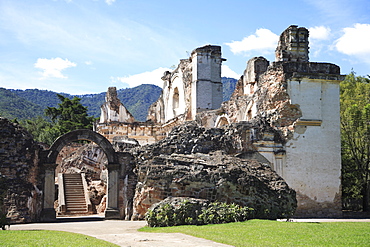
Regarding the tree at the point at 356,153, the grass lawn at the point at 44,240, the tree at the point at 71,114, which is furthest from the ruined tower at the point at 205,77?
the grass lawn at the point at 44,240

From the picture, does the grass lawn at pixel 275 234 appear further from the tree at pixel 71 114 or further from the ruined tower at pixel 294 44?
the tree at pixel 71 114

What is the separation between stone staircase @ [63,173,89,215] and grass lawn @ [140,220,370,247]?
32.8 feet

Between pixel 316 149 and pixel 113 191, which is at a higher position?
pixel 316 149

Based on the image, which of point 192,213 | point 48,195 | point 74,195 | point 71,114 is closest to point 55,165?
point 48,195

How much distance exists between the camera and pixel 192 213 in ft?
43.2

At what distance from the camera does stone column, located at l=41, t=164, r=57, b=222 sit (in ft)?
58.2

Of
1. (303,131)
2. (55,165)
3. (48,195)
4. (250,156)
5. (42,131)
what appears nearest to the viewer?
(48,195)

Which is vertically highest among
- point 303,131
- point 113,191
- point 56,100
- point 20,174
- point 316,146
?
point 56,100

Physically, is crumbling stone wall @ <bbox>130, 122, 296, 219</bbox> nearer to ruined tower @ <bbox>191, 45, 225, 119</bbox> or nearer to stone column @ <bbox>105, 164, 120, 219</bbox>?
stone column @ <bbox>105, 164, 120, 219</bbox>

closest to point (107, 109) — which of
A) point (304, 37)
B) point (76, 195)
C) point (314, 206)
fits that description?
point (76, 195)

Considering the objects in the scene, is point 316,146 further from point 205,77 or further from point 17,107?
point 17,107

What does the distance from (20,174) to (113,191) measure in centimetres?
353

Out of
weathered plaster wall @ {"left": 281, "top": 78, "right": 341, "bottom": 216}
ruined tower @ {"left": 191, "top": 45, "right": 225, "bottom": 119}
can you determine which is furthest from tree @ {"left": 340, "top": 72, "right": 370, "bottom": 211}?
ruined tower @ {"left": 191, "top": 45, "right": 225, "bottom": 119}

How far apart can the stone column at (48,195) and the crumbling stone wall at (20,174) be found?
18cm
